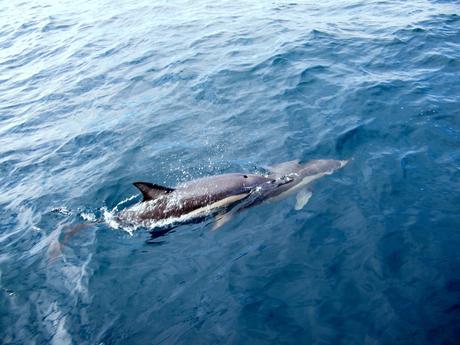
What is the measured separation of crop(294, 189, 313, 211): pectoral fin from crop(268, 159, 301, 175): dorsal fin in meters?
0.77

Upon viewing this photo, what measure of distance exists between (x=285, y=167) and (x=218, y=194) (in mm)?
2160

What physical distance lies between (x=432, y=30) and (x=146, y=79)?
12.2m

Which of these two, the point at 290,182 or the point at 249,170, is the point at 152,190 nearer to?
the point at 249,170

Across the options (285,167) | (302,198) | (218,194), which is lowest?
(302,198)

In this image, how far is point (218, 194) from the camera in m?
8.72

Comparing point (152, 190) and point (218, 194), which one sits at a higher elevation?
point (152, 190)

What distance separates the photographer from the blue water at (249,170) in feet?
21.6

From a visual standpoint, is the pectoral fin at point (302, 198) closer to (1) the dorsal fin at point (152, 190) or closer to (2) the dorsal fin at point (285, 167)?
(2) the dorsal fin at point (285, 167)

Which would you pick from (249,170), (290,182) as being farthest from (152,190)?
(290,182)

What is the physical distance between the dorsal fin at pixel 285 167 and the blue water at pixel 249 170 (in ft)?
1.72

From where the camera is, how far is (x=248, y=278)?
7223 mm

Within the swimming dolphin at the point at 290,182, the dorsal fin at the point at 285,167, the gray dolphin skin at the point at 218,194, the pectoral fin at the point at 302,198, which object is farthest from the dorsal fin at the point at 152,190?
the pectoral fin at the point at 302,198

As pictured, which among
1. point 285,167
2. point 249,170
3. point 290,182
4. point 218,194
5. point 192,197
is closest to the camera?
point 192,197

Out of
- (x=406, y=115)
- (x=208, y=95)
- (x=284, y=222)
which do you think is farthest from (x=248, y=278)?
(x=208, y=95)
